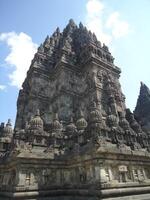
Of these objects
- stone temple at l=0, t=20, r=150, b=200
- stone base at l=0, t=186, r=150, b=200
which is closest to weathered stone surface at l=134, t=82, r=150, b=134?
stone temple at l=0, t=20, r=150, b=200

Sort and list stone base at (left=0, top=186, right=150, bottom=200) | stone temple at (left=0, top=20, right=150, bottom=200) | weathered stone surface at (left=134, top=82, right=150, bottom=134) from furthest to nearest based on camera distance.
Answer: weathered stone surface at (left=134, top=82, right=150, bottom=134) < stone temple at (left=0, top=20, right=150, bottom=200) < stone base at (left=0, top=186, right=150, bottom=200)

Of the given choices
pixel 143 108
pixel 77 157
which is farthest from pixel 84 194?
pixel 143 108

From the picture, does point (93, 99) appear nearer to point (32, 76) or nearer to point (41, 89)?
point (41, 89)

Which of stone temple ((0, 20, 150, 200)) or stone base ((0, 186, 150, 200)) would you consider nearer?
stone base ((0, 186, 150, 200))

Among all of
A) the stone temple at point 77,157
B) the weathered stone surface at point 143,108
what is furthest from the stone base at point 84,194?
the weathered stone surface at point 143,108

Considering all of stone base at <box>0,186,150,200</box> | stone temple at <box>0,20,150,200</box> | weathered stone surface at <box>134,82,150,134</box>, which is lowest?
stone base at <box>0,186,150,200</box>

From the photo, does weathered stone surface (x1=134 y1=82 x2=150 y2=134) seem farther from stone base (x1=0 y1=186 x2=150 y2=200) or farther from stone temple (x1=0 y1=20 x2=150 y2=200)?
stone base (x1=0 y1=186 x2=150 y2=200)

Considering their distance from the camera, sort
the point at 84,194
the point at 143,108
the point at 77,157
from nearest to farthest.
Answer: the point at 84,194
the point at 77,157
the point at 143,108

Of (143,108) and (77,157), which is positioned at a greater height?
(143,108)

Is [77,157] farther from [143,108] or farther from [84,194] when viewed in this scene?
[143,108]

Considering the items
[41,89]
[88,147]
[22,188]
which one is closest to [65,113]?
[41,89]

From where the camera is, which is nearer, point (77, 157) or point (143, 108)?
point (77, 157)

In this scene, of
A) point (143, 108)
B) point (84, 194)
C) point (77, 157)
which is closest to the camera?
point (84, 194)

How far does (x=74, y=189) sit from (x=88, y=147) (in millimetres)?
3054
